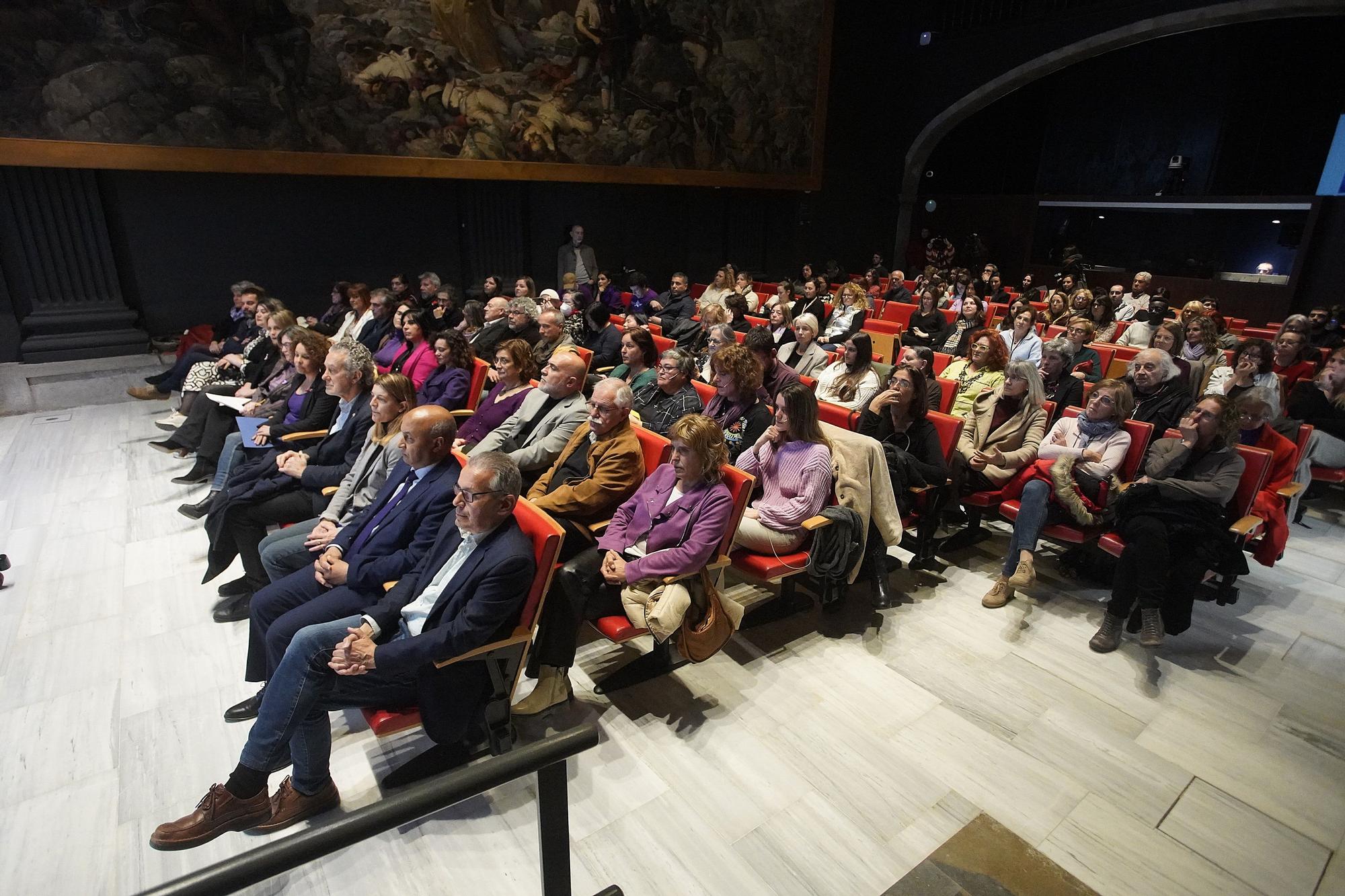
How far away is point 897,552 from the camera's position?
439cm

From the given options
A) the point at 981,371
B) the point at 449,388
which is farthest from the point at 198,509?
the point at 981,371

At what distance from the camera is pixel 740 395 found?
12.9 ft

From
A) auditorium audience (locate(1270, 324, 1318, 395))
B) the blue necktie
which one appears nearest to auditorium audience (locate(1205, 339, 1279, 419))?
auditorium audience (locate(1270, 324, 1318, 395))

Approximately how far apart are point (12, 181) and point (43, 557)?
534 centimetres

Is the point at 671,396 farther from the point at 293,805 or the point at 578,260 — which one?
the point at 578,260

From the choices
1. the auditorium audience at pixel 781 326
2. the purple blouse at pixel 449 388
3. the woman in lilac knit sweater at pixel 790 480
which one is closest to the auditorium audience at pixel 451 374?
the purple blouse at pixel 449 388

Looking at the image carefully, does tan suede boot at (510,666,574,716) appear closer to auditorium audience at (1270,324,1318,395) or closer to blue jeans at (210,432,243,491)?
blue jeans at (210,432,243,491)

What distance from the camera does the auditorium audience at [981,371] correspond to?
4.47 metres

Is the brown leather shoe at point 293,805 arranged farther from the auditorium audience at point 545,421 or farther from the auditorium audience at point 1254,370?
the auditorium audience at point 1254,370

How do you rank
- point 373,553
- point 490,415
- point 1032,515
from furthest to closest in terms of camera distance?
point 490,415, point 1032,515, point 373,553

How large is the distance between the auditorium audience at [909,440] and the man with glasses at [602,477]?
1415mm

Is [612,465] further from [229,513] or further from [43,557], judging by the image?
[43,557]

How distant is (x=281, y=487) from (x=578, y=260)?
784 cm

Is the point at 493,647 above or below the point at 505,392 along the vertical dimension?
below
